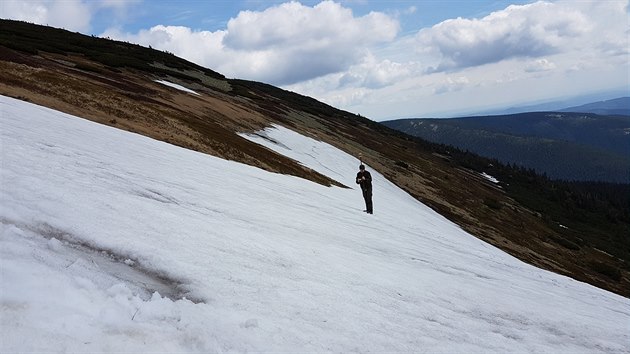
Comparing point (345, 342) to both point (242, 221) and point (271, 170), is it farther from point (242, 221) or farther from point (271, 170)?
point (271, 170)

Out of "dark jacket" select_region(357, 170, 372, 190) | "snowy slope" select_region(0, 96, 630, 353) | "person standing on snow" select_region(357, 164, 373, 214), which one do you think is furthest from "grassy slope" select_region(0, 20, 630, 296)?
"snowy slope" select_region(0, 96, 630, 353)

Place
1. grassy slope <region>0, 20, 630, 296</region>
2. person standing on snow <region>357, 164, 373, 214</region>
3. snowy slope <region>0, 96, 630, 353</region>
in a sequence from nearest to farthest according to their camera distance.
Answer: snowy slope <region>0, 96, 630, 353</region> → person standing on snow <region>357, 164, 373, 214</region> → grassy slope <region>0, 20, 630, 296</region>

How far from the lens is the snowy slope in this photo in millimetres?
5770

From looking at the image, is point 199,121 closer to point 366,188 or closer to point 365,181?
point 365,181

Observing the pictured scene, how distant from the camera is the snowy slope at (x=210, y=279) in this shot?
18.9 ft

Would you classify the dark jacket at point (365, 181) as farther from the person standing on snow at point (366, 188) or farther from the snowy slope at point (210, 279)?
the snowy slope at point (210, 279)

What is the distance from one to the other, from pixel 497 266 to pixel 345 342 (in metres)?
14.5

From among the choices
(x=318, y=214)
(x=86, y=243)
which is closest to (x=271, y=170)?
(x=318, y=214)

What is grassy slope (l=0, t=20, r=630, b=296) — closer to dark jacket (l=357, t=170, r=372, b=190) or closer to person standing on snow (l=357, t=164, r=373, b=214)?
dark jacket (l=357, t=170, r=372, b=190)

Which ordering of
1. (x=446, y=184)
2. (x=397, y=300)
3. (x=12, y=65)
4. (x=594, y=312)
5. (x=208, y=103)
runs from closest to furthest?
(x=397, y=300)
(x=594, y=312)
(x=12, y=65)
(x=208, y=103)
(x=446, y=184)

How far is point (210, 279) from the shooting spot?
778cm

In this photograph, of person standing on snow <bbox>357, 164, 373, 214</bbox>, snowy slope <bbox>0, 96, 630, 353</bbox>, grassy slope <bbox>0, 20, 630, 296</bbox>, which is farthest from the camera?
grassy slope <bbox>0, 20, 630, 296</bbox>

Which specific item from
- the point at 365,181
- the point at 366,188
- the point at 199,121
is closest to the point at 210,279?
the point at 366,188

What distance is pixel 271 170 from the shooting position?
28281mm
